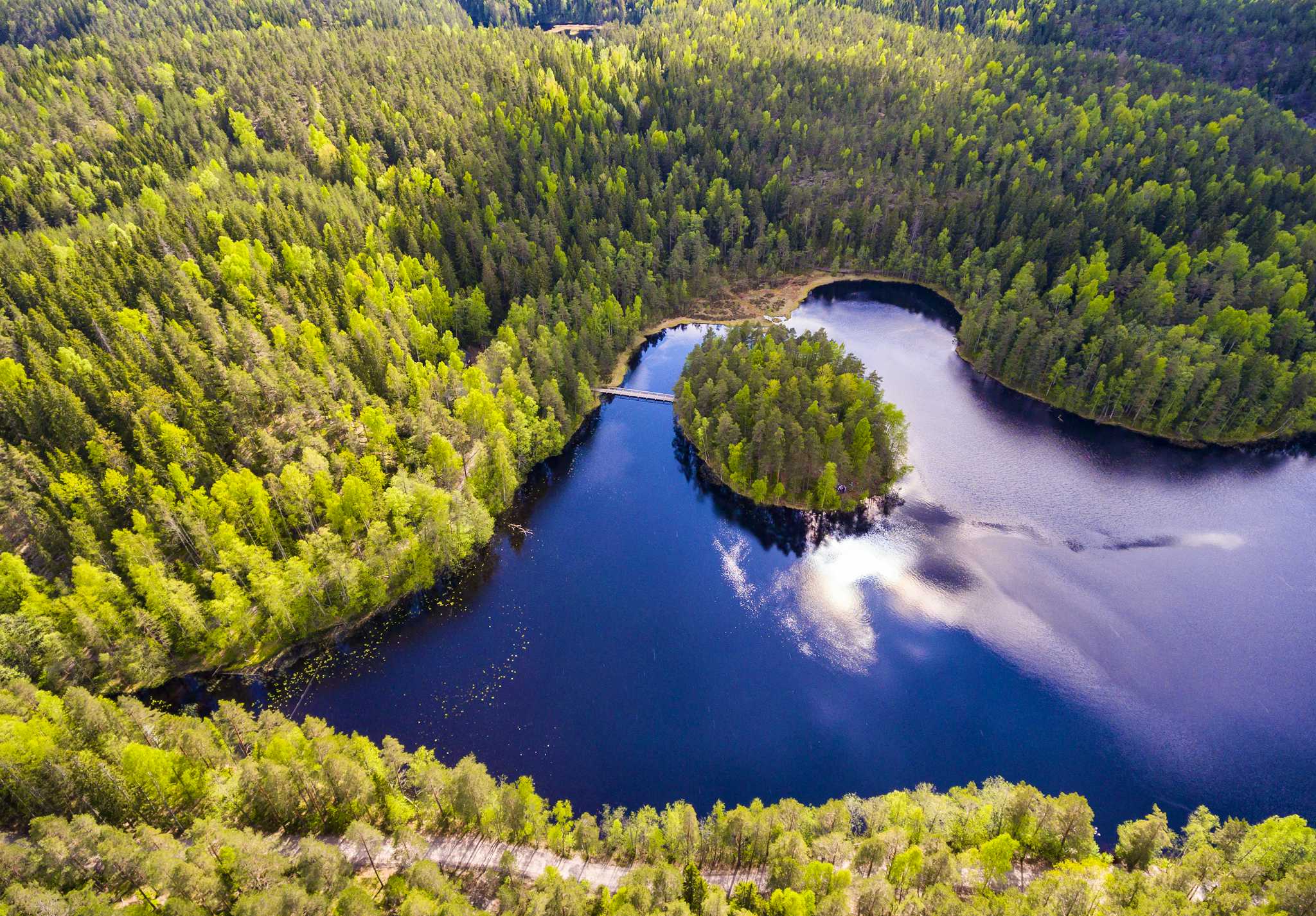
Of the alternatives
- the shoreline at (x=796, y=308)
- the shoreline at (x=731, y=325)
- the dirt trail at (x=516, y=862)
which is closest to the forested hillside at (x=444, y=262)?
the shoreline at (x=731, y=325)

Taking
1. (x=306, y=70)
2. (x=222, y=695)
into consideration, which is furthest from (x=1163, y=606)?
(x=306, y=70)

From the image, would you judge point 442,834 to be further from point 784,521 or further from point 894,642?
point 784,521

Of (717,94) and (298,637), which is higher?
(717,94)

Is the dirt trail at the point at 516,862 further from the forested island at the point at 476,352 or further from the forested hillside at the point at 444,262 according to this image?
the forested hillside at the point at 444,262

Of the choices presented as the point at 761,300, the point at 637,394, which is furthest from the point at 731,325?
the point at 637,394

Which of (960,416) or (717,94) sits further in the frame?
(717,94)

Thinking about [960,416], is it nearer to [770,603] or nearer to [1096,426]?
[1096,426]

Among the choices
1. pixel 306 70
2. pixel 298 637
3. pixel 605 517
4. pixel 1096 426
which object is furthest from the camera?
pixel 306 70
